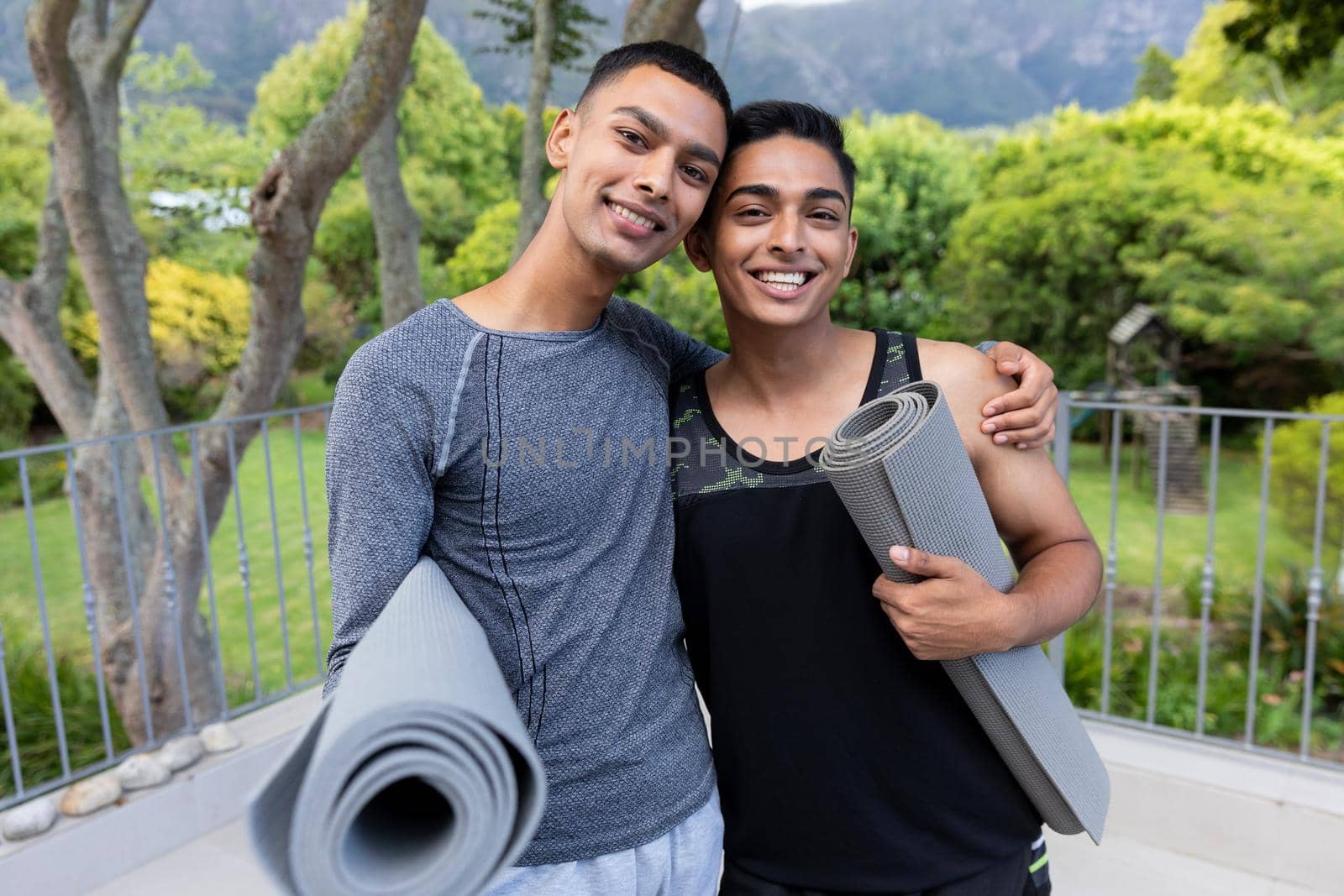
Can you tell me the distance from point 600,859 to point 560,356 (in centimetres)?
52

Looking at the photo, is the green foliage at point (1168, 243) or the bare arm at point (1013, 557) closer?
the bare arm at point (1013, 557)

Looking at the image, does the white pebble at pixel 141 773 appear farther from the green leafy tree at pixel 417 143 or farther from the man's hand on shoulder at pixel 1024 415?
the green leafy tree at pixel 417 143

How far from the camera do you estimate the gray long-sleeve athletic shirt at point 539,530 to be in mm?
879

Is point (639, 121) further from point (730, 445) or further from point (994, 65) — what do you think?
point (994, 65)

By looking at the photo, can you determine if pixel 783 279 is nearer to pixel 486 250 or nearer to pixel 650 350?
pixel 650 350

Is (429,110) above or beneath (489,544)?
above

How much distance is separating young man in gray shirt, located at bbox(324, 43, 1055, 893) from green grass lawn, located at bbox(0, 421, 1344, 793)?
264cm

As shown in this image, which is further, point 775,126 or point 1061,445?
point 1061,445

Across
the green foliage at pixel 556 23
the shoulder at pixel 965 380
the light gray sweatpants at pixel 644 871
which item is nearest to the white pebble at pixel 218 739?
the light gray sweatpants at pixel 644 871

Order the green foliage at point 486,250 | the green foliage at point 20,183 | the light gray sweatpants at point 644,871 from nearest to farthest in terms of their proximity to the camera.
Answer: the light gray sweatpants at point 644,871 < the green foliage at point 20,183 < the green foliage at point 486,250

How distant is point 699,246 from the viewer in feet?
3.88

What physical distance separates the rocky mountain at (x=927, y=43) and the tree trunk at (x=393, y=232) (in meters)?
31.4

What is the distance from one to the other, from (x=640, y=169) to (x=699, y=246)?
191 millimetres

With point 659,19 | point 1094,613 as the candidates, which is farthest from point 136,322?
point 1094,613
